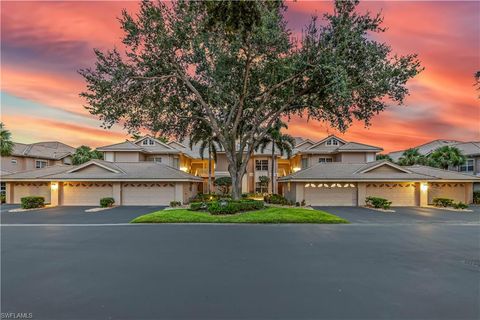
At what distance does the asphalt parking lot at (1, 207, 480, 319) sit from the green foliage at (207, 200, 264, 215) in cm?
529

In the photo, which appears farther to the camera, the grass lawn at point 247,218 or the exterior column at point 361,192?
the exterior column at point 361,192

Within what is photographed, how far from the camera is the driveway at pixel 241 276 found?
475 centimetres

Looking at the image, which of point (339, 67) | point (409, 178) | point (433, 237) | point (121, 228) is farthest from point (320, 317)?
point (409, 178)

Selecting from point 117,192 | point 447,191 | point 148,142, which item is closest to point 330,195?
point 447,191

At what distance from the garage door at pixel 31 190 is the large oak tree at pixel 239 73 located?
14423 millimetres

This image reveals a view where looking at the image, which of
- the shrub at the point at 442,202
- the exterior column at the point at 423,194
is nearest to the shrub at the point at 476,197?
the shrub at the point at 442,202

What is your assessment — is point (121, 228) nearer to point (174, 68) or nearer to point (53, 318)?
point (53, 318)

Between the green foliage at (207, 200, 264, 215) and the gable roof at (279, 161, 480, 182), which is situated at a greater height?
the gable roof at (279, 161, 480, 182)

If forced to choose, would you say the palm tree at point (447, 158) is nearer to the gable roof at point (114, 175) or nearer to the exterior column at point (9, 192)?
the gable roof at point (114, 175)

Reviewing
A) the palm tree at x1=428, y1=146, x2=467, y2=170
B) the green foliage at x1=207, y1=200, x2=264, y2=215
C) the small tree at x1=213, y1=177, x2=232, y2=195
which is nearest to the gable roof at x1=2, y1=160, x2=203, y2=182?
the small tree at x1=213, y1=177, x2=232, y2=195

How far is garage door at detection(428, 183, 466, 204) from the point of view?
2478 cm

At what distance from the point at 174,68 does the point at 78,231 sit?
12546mm

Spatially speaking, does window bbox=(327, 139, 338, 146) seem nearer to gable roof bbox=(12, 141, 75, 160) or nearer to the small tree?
the small tree

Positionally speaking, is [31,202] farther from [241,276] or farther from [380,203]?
[380,203]
